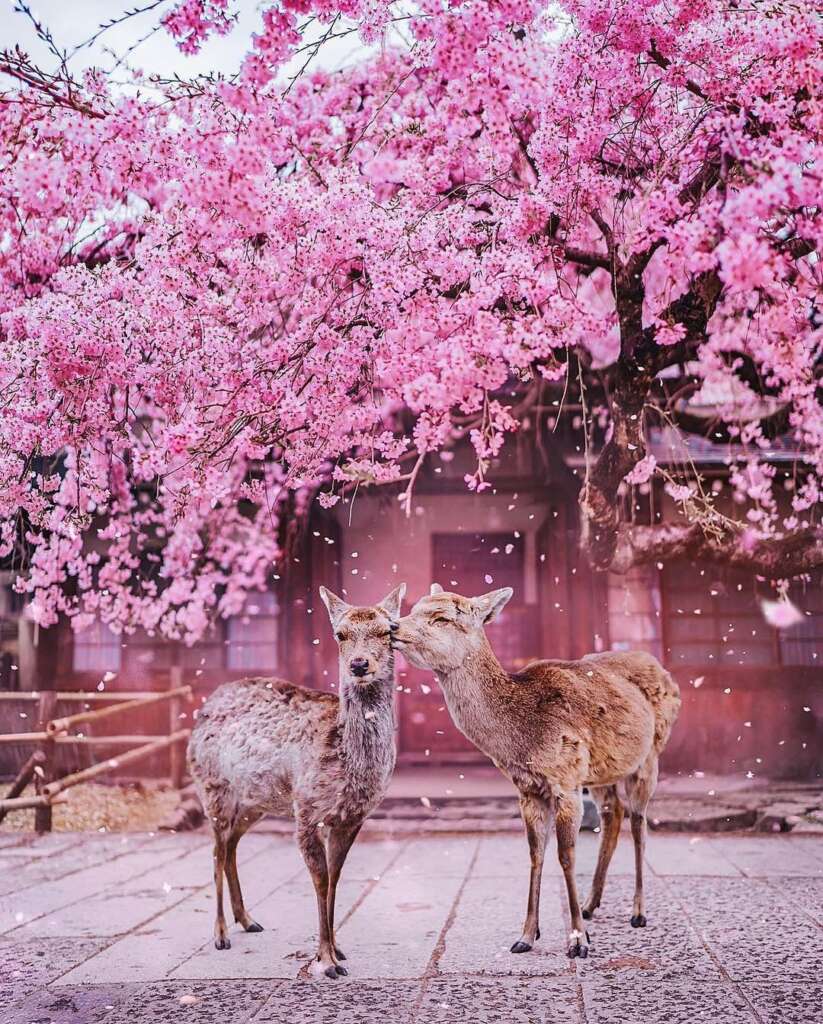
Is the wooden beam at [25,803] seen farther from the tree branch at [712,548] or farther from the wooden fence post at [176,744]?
the tree branch at [712,548]

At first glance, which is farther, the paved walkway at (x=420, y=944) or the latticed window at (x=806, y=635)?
the latticed window at (x=806, y=635)

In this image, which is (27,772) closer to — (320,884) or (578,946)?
(320,884)

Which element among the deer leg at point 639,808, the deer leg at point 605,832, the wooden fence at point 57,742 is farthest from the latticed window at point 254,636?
the deer leg at point 639,808

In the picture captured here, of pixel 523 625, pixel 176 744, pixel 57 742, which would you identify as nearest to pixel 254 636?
pixel 176 744

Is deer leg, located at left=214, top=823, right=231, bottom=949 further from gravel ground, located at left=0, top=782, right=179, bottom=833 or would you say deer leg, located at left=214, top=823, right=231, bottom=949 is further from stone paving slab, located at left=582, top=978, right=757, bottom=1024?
gravel ground, located at left=0, top=782, right=179, bottom=833

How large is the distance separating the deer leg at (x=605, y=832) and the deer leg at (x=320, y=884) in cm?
170

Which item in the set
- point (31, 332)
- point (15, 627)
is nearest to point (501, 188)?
point (31, 332)

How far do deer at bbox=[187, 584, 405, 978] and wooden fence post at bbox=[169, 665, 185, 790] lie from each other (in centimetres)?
636

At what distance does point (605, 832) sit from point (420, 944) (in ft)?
4.31

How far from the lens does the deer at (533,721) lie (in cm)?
481

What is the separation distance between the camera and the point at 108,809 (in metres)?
11.4

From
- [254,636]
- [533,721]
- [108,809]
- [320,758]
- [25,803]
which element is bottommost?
Answer: [108,809]

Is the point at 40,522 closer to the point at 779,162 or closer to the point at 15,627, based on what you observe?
the point at 779,162

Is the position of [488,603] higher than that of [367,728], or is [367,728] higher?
[488,603]
